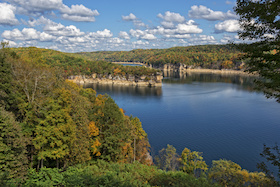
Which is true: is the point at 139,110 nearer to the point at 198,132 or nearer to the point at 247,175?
the point at 198,132

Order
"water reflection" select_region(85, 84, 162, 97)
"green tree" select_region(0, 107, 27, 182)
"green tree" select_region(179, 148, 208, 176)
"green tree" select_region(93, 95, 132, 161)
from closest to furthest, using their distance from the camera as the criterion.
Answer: "green tree" select_region(0, 107, 27, 182)
"green tree" select_region(93, 95, 132, 161)
"green tree" select_region(179, 148, 208, 176)
"water reflection" select_region(85, 84, 162, 97)

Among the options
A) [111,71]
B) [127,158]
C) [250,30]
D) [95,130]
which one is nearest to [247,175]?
[127,158]

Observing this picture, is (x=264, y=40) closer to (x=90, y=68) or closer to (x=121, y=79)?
(x=121, y=79)

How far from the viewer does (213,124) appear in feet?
174

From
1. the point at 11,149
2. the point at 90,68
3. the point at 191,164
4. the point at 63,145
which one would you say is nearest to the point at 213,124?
the point at 191,164

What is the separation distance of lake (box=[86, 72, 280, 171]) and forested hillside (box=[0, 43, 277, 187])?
9665 millimetres

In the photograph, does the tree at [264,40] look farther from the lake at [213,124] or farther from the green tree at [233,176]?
the lake at [213,124]

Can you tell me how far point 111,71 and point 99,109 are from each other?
11453cm

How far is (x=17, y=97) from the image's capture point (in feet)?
65.2

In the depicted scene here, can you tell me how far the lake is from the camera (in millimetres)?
38188

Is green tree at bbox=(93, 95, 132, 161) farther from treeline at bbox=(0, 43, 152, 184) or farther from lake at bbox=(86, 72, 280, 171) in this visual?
lake at bbox=(86, 72, 280, 171)


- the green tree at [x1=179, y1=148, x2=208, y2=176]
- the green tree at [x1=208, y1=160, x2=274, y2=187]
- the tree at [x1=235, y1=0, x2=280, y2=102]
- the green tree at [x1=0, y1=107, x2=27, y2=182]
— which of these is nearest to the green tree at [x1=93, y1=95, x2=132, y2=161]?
the green tree at [x1=179, y1=148, x2=208, y2=176]

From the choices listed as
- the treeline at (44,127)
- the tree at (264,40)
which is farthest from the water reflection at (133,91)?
the tree at (264,40)

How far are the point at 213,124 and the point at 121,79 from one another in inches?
3568
